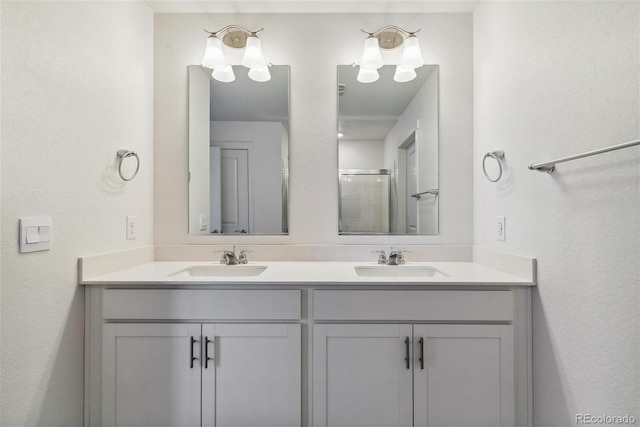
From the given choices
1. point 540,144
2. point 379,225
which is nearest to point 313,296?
point 379,225

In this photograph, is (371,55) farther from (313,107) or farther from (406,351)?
(406,351)

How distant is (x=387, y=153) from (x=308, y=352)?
1.19 meters

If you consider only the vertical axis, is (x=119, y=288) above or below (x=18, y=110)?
below

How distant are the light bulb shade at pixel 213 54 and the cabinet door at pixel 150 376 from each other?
1398mm

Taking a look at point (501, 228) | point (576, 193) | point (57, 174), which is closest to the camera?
point (576, 193)

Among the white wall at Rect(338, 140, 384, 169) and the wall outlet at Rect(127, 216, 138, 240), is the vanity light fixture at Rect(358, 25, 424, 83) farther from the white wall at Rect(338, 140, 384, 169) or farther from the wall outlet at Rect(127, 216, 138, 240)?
the wall outlet at Rect(127, 216, 138, 240)

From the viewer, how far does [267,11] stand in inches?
72.5

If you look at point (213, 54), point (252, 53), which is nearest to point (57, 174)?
point (213, 54)

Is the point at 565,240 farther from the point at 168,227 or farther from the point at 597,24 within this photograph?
the point at 168,227

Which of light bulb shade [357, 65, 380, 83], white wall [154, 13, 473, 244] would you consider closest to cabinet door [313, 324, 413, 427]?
white wall [154, 13, 473, 244]

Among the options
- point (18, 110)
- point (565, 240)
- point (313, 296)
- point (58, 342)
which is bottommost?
point (58, 342)

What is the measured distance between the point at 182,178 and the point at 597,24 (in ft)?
6.45

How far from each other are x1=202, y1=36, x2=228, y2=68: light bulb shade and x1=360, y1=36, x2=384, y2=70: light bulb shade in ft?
2.67

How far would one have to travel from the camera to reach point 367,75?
1832mm
